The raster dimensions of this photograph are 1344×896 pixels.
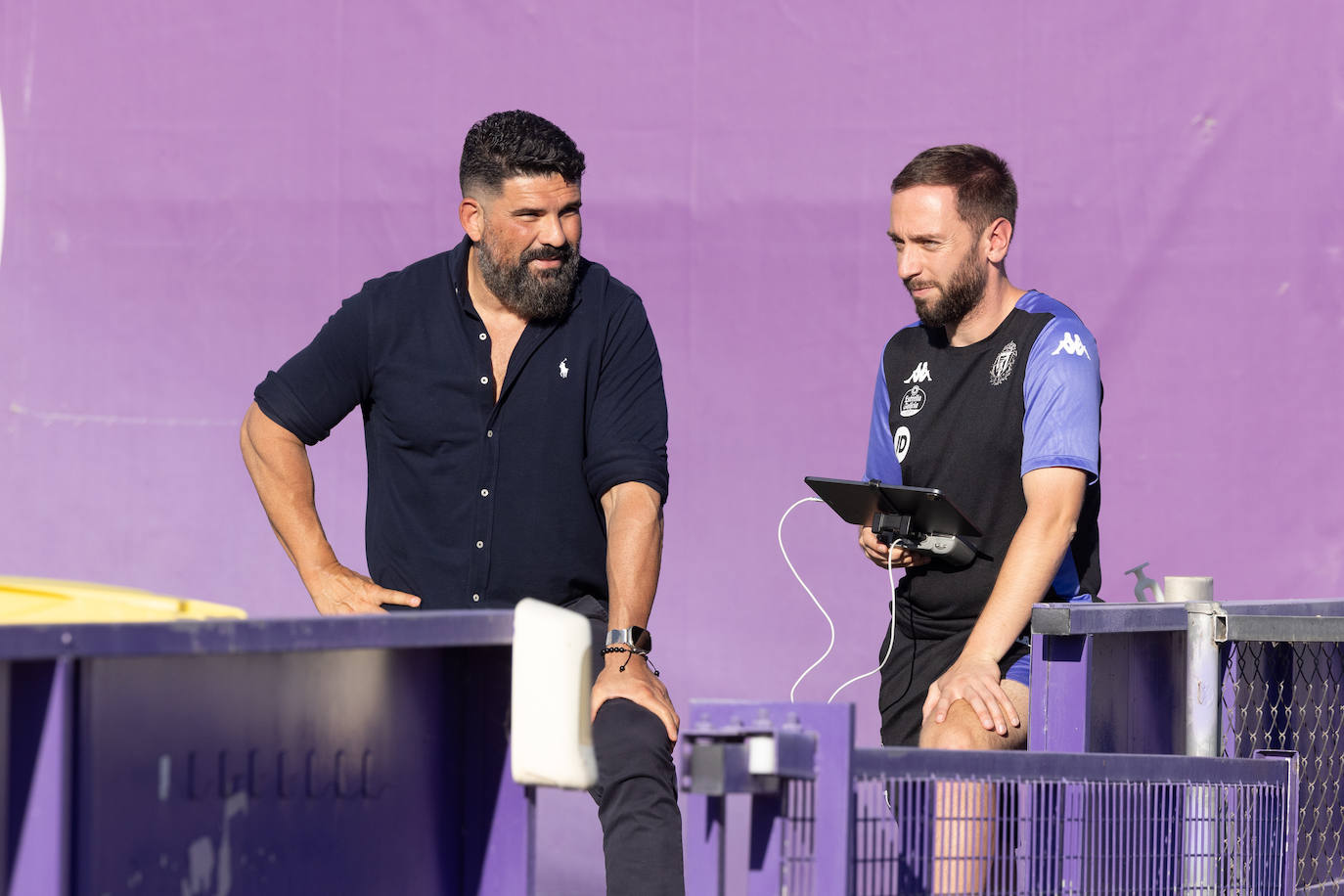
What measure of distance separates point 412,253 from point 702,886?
3083 mm

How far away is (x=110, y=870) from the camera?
1.57 m

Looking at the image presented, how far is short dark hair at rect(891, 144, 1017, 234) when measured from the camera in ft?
10.4

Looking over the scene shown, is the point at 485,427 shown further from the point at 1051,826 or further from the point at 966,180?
the point at 1051,826

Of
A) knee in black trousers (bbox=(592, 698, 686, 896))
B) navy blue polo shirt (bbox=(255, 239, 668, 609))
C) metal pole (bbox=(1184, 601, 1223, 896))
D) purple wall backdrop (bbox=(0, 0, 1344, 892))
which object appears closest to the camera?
metal pole (bbox=(1184, 601, 1223, 896))

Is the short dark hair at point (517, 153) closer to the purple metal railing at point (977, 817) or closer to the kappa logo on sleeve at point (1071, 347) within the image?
the kappa logo on sleeve at point (1071, 347)

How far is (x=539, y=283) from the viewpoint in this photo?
327 cm

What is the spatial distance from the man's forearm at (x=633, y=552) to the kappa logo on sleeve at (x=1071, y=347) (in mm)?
770

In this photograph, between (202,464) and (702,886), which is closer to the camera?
(702,886)

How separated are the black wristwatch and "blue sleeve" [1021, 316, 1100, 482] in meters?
0.72

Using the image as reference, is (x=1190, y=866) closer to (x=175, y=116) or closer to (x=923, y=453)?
(x=923, y=453)

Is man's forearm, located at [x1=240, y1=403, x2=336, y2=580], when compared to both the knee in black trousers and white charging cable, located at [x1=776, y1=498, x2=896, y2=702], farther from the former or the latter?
white charging cable, located at [x1=776, y1=498, x2=896, y2=702]

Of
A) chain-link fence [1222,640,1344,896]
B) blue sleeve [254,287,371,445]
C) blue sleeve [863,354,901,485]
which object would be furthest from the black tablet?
blue sleeve [254,287,371,445]

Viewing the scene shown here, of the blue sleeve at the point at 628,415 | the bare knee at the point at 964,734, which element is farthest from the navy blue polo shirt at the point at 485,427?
the bare knee at the point at 964,734

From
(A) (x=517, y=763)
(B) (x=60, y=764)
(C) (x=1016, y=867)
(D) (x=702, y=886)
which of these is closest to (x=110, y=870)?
(B) (x=60, y=764)
